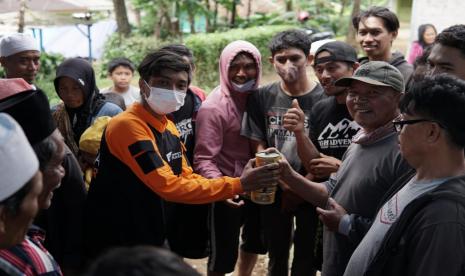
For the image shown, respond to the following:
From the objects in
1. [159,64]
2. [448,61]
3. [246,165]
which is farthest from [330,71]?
[159,64]

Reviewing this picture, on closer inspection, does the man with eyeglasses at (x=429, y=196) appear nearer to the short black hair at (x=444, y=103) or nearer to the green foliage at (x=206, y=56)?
the short black hair at (x=444, y=103)

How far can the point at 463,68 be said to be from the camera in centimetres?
312

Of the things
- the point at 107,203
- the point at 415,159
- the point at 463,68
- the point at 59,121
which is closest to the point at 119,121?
the point at 107,203

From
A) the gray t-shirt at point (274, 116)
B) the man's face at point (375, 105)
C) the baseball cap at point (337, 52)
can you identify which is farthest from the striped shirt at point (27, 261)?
the baseball cap at point (337, 52)

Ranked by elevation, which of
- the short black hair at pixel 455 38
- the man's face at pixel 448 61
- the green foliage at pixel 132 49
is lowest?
the green foliage at pixel 132 49

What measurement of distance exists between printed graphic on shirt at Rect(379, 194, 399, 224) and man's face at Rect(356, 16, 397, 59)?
2539mm

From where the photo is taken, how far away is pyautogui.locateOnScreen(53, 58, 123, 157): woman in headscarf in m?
4.14

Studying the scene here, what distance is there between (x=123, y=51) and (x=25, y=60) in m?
11.3

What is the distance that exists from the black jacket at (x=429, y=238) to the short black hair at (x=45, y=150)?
136cm

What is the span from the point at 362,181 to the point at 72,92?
2390 mm

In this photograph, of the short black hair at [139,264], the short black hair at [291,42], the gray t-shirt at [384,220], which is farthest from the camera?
the short black hair at [291,42]

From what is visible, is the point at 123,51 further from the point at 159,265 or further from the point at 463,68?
the point at 159,265

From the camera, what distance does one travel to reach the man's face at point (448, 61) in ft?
10.2

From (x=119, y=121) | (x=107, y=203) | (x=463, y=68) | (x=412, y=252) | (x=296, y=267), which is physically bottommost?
(x=296, y=267)
